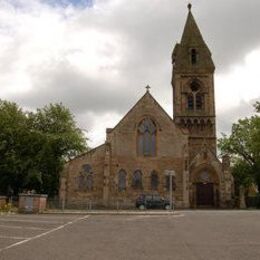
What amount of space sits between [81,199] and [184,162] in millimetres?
11261

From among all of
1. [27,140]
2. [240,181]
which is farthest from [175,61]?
[27,140]

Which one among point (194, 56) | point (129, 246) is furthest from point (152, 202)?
point (129, 246)

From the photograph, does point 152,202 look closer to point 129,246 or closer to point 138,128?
point 138,128

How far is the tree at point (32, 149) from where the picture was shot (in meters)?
55.7

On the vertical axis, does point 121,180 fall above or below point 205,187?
above

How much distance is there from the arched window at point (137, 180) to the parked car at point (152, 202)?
3.89 meters

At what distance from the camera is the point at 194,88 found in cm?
6100

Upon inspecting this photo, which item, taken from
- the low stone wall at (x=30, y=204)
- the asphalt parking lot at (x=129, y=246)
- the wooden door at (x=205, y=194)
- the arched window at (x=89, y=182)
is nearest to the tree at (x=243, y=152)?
the wooden door at (x=205, y=194)

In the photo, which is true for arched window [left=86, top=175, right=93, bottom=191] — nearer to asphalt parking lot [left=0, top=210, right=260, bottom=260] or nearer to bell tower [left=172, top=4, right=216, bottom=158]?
bell tower [left=172, top=4, right=216, bottom=158]

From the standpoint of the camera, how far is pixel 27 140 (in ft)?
189

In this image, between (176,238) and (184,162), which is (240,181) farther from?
(176,238)

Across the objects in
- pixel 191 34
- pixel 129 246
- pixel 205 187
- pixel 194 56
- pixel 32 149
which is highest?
pixel 191 34

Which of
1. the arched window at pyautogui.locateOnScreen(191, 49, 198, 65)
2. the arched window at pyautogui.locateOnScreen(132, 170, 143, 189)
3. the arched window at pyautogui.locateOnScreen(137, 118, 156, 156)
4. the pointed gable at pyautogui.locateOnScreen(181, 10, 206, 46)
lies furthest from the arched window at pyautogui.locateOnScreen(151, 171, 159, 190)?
the pointed gable at pyautogui.locateOnScreen(181, 10, 206, 46)

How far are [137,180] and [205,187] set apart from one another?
7152mm
